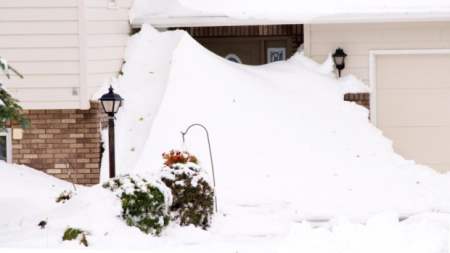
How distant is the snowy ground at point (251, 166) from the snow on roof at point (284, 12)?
522 mm

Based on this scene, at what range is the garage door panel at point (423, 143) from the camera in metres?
19.3

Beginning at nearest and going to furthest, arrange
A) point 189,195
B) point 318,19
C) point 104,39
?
point 189,195
point 104,39
point 318,19

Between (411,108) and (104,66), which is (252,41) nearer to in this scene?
(411,108)

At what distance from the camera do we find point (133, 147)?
16828 millimetres

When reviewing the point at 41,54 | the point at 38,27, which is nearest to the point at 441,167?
the point at 41,54

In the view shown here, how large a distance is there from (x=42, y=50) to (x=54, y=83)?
1.80ft

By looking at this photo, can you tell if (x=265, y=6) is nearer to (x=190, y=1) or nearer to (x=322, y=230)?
(x=190, y=1)

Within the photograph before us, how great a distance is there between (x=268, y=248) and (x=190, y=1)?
9.05 meters

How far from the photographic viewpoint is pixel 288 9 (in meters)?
19.2

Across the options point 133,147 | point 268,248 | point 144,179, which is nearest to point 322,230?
point 268,248

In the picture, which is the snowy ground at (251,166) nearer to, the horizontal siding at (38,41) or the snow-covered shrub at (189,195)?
the snow-covered shrub at (189,195)

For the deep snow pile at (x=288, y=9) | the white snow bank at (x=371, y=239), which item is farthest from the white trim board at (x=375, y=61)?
the white snow bank at (x=371, y=239)

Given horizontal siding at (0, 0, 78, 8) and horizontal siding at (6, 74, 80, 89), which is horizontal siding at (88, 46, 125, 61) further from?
horizontal siding at (0, 0, 78, 8)

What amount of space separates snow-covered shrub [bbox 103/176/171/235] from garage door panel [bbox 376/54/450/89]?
797 cm
